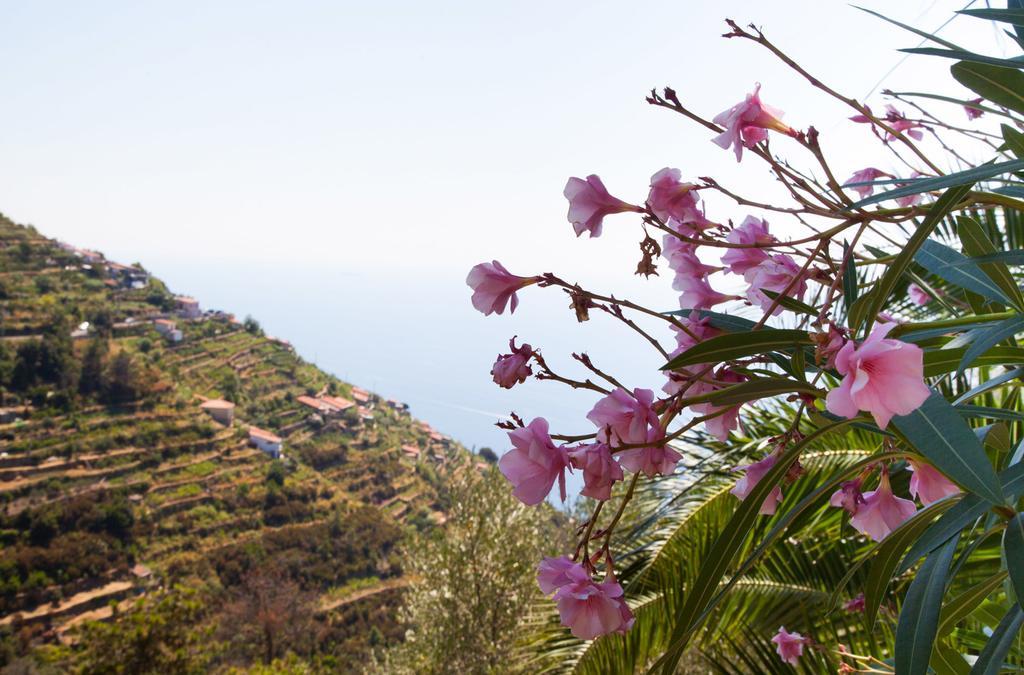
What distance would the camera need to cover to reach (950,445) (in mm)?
334

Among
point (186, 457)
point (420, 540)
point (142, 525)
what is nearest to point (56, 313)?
point (186, 457)

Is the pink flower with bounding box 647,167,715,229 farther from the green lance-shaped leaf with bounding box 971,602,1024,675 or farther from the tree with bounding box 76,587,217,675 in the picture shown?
the tree with bounding box 76,587,217,675

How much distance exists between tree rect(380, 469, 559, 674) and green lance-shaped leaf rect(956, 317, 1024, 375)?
8.18m

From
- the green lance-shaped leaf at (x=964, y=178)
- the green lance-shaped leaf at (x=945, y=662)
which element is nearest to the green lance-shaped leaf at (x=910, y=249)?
the green lance-shaped leaf at (x=964, y=178)

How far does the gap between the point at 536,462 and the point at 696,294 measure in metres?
0.26

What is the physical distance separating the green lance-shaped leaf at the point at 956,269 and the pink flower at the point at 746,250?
156 millimetres

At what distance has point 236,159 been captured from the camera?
→ 61531mm

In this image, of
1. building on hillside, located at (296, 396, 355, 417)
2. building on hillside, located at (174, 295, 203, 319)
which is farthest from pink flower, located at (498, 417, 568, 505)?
building on hillside, located at (174, 295, 203, 319)

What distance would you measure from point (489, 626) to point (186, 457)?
94.8ft

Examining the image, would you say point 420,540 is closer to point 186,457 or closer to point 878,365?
point 878,365

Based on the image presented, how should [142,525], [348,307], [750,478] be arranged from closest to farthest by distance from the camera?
[750,478] → [142,525] → [348,307]

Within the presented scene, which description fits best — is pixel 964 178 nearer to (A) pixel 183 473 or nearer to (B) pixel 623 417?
(B) pixel 623 417

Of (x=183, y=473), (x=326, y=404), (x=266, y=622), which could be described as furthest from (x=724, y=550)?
(x=326, y=404)

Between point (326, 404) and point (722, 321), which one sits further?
point (326, 404)
